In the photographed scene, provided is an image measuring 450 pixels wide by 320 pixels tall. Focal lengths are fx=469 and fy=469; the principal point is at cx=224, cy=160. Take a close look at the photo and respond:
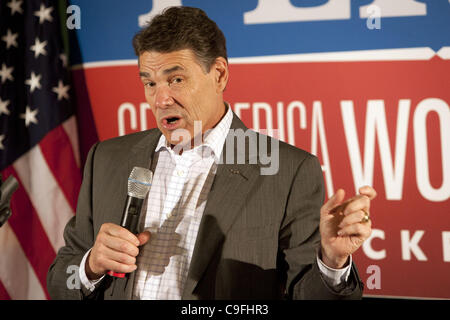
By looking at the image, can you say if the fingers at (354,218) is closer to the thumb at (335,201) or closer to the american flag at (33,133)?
the thumb at (335,201)

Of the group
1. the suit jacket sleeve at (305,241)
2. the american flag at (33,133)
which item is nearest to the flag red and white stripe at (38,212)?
the american flag at (33,133)

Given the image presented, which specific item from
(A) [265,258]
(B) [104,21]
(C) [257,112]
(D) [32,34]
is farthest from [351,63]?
(D) [32,34]

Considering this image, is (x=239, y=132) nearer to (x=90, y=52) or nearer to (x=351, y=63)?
(x=351, y=63)

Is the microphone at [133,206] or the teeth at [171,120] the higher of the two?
the teeth at [171,120]

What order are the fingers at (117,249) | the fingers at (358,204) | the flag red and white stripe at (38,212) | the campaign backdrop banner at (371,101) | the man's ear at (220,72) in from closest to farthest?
the fingers at (358,204)
the fingers at (117,249)
the man's ear at (220,72)
the campaign backdrop banner at (371,101)
the flag red and white stripe at (38,212)

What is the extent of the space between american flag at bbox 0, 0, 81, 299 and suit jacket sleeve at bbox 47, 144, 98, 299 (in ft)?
3.12

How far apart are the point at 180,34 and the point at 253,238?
71 cm

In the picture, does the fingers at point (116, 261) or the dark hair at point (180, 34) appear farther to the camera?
the dark hair at point (180, 34)

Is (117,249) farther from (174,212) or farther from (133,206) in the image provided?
(174,212)

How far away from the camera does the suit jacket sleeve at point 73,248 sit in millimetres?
1533

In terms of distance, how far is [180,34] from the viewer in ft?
5.10

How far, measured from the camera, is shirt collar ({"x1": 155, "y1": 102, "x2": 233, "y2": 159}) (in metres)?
1.59

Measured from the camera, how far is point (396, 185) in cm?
214
